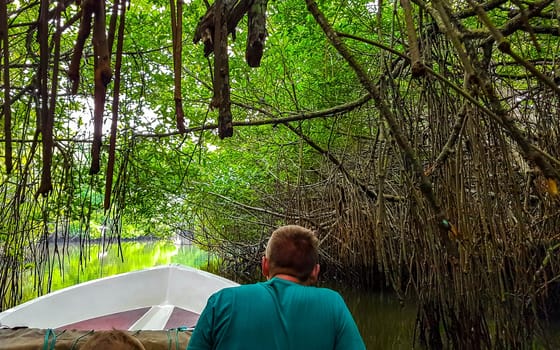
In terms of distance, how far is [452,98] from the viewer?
7.45 feet

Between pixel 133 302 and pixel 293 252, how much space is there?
122 inches

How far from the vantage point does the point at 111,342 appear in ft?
2.79

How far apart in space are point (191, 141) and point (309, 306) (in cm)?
425

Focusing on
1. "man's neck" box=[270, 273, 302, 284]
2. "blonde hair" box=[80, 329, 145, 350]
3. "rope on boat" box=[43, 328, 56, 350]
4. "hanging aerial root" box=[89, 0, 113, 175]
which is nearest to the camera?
"hanging aerial root" box=[89, 0, 113, 175]

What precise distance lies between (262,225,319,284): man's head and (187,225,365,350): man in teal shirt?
0.04 m

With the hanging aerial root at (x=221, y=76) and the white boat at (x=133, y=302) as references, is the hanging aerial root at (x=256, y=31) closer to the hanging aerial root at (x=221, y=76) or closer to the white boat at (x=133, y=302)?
the hanging aerial root at (x=221, y=76)

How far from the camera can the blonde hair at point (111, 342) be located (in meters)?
0.84

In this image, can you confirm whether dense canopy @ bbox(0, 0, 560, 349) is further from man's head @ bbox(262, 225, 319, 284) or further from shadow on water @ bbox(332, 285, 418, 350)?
shadow on water @ bbox(332, 285, 418, 350)

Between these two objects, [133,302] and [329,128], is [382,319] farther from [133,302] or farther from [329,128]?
[133,302]

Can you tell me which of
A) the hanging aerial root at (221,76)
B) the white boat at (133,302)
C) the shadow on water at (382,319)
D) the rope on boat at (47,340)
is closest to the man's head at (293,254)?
the hanging aerial root at (221,76)

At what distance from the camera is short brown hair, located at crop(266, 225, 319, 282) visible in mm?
1124

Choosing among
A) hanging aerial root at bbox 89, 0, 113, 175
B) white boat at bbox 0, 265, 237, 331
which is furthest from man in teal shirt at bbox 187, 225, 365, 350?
white boat at bbox 0, 265, 237, 331

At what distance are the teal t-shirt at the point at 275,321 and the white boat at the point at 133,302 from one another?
2.20 metres

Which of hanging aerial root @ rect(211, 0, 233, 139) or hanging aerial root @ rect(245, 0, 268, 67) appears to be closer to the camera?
hanging aerial root @ rect(211, 0, 233, 139)
